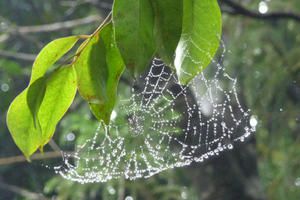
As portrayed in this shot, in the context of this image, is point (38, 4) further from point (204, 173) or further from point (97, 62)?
point (97, 62)

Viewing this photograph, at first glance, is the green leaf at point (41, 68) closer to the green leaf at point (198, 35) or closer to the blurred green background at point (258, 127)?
the green leaf at point (198, 35)

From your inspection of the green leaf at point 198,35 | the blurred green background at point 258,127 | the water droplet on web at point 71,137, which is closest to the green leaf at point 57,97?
the green leaf at point 198,35

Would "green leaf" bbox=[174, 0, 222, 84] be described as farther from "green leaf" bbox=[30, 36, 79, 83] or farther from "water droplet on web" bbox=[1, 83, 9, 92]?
"water droplet on web" bbox=[1, 83, 9, 92]

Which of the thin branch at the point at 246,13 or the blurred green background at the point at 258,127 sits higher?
the thin branch at the point at 246,13

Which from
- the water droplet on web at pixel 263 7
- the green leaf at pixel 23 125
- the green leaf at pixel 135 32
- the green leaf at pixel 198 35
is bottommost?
the water droplet on web at pixel 263 7

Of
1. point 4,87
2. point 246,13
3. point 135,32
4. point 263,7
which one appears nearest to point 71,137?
point 4,87

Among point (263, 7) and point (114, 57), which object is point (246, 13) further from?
point (114, 57)

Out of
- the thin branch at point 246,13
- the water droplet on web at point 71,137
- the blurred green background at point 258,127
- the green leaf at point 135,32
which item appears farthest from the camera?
the water droplet on web at point 71,137

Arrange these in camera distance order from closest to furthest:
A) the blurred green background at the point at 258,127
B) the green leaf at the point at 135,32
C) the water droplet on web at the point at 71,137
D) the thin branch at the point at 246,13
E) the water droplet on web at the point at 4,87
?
1. the green leaf at the point at 135,32
2. the thin branch at the point at 246,13
3. the blurred green background at the point at 258,127
4. the water droplet on web at the point at 71,137
5. the water droplet on web at the point at 4,87

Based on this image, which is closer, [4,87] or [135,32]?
[135,32]
